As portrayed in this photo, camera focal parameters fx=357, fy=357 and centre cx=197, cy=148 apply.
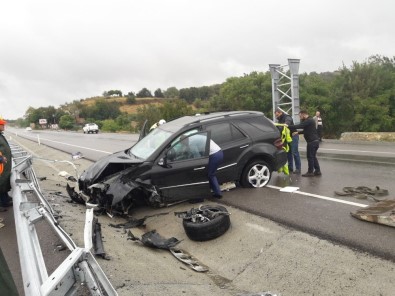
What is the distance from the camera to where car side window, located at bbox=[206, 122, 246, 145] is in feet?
25.4

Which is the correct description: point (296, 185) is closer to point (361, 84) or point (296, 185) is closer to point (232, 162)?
point (232, 162)

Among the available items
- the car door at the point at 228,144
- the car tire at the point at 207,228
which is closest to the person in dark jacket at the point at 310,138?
the car door at the point at 228,144

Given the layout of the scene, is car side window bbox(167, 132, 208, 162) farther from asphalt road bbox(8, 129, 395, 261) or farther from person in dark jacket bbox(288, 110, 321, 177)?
person in dark jacket bbox(288, 110, 321, 177)

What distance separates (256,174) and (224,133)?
3.87ft

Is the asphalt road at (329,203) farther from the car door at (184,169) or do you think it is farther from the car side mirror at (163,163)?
the car side mirror at (163,163)

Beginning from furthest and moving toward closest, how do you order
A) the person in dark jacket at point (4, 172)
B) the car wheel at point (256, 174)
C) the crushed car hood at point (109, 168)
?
1. the car wheel at point (256, 174)
2. the crushed car hood at point (109, 168)
3. the person in dark jacket at point (4, 172)

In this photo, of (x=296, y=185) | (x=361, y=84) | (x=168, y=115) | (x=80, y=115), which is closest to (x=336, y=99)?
(x=361, y=84)

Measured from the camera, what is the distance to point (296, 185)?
8281 millimetres

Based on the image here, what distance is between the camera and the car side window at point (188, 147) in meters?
7.05

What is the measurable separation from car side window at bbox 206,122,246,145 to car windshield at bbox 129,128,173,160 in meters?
0.99

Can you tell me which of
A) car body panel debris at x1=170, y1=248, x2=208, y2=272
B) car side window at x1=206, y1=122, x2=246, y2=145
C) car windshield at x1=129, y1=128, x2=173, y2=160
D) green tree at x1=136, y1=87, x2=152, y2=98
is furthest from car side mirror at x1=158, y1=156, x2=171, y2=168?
green tree at x1=136, y1=87, x2=152, y2=98

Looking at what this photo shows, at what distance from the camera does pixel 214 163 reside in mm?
7117

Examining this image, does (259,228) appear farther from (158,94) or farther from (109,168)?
(158,94)

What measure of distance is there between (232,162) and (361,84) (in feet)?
142
